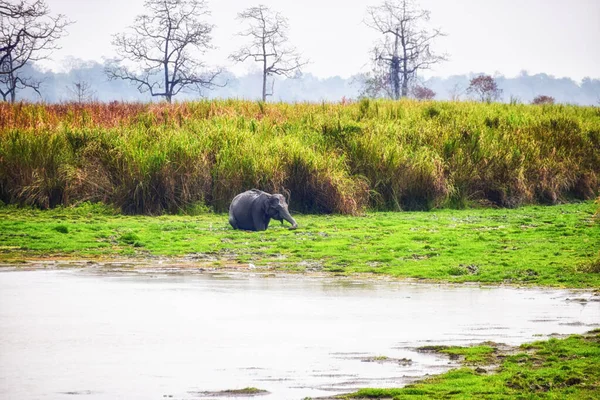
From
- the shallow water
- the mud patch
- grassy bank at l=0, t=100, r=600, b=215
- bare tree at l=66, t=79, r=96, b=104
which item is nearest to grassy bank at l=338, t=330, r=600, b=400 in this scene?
the shallow water

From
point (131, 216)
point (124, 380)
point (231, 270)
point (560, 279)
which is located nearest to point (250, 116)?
point (131, 216)

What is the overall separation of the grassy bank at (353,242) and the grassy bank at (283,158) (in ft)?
2.78

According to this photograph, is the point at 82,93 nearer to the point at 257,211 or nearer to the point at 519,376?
the point at 257,211

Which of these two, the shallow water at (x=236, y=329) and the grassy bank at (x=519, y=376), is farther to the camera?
the shallow water at (x=236, y=329)

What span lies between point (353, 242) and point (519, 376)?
8727 millimetres

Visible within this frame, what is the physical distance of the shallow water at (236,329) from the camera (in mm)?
6707

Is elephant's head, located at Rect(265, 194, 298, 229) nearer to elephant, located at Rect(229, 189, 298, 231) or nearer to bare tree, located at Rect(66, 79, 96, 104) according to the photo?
elephant, located at Rect(229, 189, 298, 231)

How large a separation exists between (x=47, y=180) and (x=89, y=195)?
0.94 meters

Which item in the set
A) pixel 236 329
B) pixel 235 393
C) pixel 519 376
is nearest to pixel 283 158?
pixel 236 329

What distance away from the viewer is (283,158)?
2020cm

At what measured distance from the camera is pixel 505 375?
6.71m

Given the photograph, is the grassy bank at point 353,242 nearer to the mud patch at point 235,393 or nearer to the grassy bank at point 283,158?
the grassy bank at point 283,158

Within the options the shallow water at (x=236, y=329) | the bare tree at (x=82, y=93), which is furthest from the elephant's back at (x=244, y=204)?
the bare tree at (x=82, y=93)

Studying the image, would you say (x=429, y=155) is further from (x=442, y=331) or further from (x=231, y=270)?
(x=442, y=331)
